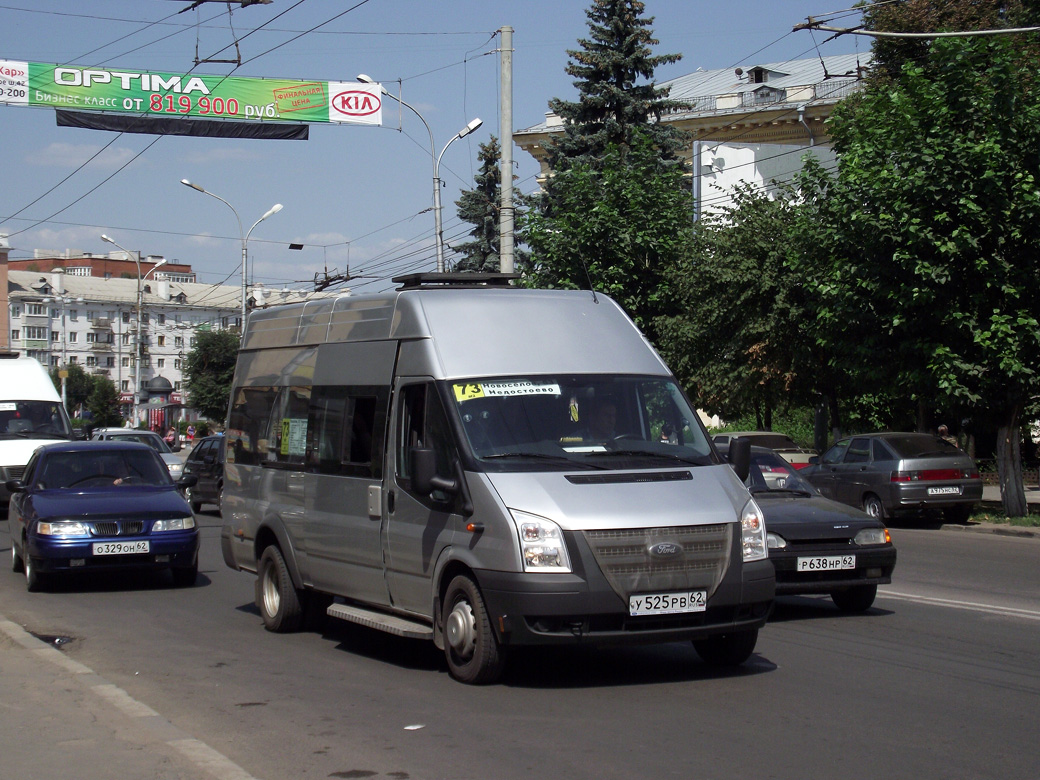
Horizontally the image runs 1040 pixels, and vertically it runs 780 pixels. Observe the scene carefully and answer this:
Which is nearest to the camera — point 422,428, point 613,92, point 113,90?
point 422,428

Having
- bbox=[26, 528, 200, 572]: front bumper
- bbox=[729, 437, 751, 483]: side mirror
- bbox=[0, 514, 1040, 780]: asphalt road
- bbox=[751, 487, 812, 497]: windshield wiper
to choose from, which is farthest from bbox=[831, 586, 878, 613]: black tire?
bbox=[26, 528, 200, 572]: front bumper

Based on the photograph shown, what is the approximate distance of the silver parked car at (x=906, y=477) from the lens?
21219 millimetres

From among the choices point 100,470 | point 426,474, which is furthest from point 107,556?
point 426,474

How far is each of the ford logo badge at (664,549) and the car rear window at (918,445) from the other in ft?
50.9

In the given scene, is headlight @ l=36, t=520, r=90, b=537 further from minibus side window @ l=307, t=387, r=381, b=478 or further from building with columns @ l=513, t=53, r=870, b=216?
building with columns @ l=513, t=53, r=870, b=216

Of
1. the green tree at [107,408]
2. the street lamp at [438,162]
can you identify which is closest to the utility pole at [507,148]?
the street lamp at [438,162]

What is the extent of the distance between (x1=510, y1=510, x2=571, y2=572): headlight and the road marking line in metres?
5.15

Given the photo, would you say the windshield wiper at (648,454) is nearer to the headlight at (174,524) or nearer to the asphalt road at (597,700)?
the asphalt road at (597,700)

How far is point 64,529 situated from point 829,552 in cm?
743

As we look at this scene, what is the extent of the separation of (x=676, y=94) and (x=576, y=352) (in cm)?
5621

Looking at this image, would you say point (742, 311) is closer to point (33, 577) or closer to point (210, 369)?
point (33, 577)

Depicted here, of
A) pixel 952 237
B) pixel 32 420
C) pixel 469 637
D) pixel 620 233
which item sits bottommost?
pixel 469 637

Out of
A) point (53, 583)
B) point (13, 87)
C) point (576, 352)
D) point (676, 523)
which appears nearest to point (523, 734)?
point (676, 523)

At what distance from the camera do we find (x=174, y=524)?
500 inches
